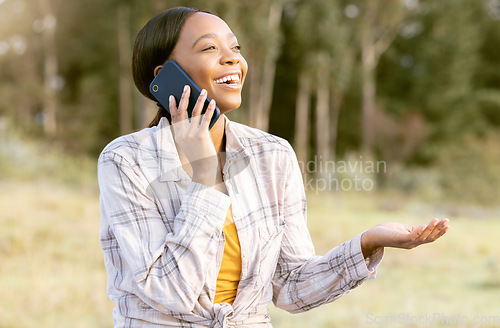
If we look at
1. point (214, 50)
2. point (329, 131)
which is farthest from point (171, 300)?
point (329, 131)

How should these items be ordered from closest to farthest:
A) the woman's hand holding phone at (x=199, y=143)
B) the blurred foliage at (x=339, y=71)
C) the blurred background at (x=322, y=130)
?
the woman's hand holding phone at (x=199, y=143) < the blurred background at (x=322, y=130) < the blurred foliage at (x=339, y=71)

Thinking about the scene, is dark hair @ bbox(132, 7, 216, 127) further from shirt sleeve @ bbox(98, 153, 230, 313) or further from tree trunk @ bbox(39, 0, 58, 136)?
tree trunk @ bbox(39, 0, 58, 136)

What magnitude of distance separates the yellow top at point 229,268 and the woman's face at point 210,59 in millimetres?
433

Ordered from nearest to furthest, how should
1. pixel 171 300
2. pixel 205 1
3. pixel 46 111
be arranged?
pixel 171 300
pixel 205 1
pixel 46 111

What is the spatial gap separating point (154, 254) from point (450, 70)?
2585 cm

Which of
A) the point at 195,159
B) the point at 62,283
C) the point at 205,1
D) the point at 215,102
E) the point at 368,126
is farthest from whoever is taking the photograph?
the point at 368,126

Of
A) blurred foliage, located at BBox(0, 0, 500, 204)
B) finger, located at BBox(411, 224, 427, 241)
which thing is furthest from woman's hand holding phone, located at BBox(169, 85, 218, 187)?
blurred foliage, located at BBox(0, 0, 500, 204)

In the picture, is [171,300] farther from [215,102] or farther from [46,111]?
[46,111]

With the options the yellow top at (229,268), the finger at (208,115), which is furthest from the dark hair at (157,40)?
the yellow top at (229,268)

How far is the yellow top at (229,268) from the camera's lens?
1.83 metres

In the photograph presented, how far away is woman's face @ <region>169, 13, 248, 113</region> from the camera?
1.93 meters

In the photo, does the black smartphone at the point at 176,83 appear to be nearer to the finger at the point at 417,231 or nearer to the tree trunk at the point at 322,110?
the finger at the point at 417,231

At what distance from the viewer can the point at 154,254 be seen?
1.66 metres

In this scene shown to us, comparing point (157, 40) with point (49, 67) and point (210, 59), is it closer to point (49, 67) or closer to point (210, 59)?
point (210, 59)
